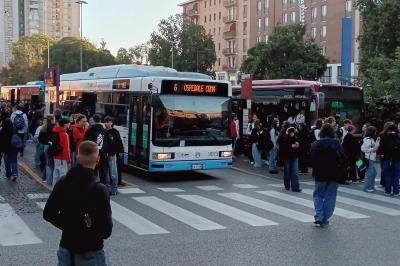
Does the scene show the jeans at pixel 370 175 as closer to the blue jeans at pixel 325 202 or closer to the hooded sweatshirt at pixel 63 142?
the blue jeans at pixel 325 202

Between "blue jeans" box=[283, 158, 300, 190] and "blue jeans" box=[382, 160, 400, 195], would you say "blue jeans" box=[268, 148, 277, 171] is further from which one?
"blue jeans" box=[382, 160, 400, 195]

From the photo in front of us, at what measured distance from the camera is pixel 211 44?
60.6 metres

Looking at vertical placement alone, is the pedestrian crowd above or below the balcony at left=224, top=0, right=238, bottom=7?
below

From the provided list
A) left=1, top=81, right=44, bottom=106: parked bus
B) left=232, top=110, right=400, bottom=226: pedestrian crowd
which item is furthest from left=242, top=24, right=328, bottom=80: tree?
left=232, top=110, right=400, bottom=226: pedestrian crowd

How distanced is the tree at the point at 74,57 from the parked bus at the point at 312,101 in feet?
204

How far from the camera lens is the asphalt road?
7.31 metres

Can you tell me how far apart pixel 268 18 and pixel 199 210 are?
252 feet

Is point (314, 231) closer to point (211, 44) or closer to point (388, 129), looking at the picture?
point (388, 129)

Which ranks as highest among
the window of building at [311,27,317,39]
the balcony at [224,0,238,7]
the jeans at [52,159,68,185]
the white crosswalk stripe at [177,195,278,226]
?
the balcony at [224,0,238,7]

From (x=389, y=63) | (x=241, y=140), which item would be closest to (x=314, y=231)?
(x=241, y=140)

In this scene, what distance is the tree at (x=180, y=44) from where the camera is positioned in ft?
192

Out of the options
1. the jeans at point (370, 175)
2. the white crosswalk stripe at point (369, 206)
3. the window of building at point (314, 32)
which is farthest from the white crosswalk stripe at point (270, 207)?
the window of building at point (314, 32)

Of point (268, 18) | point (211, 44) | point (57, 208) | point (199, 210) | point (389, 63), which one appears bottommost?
point (199, 210)

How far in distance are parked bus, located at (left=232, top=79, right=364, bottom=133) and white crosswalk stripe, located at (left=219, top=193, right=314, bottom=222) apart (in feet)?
26.6
